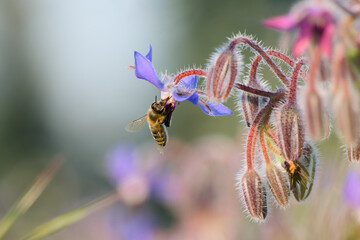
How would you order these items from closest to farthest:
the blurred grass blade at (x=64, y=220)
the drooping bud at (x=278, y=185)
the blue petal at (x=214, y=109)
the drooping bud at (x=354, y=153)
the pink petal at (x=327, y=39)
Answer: the pink petal at (x=327, y=39) → the drooping bud at (x=354, y=153) → the drooping bud at (x=278, y=185) → the blue petal at (x=214, y=109) → the blurred grass blade at (x=64, y=220)

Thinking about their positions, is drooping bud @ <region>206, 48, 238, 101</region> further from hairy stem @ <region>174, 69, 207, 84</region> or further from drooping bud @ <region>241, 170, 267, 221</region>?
drooping bud @ <region>241, 170, 267, 221</region>

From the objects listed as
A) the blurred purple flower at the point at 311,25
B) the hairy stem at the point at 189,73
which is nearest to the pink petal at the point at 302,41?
the blurred purple flower at the point at 311,25

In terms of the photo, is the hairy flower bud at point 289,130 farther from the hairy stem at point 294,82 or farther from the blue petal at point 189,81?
the blue petal at point 189,81

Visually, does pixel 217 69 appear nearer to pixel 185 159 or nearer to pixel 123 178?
pixel 185 159

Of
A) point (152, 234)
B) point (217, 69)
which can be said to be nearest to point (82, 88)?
point (152, 234)

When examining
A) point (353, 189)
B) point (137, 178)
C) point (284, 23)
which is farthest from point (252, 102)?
point (137, 178)

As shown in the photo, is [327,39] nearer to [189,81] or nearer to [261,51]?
[261,51]
